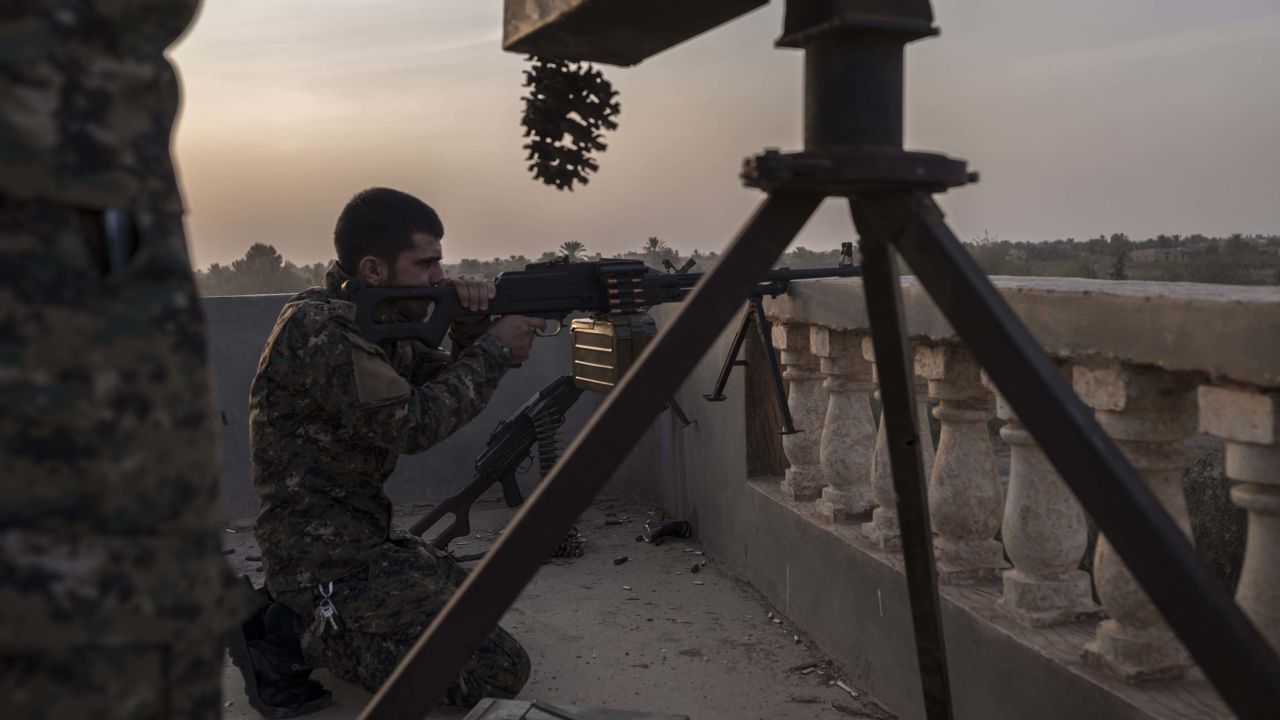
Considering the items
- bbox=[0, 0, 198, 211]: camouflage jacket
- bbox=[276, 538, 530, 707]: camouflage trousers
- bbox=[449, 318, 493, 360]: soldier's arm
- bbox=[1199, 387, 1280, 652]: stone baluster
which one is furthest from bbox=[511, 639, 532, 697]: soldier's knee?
bbox=[0, 0, 198, 211]: camouflage jacket

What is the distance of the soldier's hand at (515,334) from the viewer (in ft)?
11.4

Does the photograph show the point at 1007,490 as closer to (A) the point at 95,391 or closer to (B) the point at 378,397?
(B) the point at 378,397

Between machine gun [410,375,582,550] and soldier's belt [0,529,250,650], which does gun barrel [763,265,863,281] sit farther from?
soldier's belt [0,529,250,650]

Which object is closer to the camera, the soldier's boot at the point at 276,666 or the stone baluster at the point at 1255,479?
the stone baluster at the point at 1255,479

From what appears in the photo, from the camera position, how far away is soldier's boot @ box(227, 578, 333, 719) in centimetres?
304

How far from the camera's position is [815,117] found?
137 cm

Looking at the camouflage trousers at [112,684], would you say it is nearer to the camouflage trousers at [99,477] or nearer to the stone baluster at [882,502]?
the camouflage trousers at [99,477]

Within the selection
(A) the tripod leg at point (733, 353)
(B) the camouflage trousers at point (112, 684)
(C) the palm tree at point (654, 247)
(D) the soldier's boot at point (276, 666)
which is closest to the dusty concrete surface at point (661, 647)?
(D) the soldier's boot at point (276, 666)

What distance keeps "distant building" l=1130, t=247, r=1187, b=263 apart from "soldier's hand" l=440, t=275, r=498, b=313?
972 inches

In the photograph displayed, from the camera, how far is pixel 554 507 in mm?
1262

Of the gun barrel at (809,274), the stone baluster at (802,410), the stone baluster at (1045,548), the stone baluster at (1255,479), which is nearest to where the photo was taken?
the stone baluster at (1255,479)

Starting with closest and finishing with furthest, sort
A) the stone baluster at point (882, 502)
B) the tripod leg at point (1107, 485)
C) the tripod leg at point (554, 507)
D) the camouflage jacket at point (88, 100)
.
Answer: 1. the camouflage jacket at point (88, 100)
2. the tripod leg at point (1107, 485)
3. the tripod leg at point (554, 507)
4. the stone baluster at point (882, 502)

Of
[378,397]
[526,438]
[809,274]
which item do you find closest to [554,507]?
[378,397]

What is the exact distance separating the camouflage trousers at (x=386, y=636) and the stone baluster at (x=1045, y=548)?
1.51m
